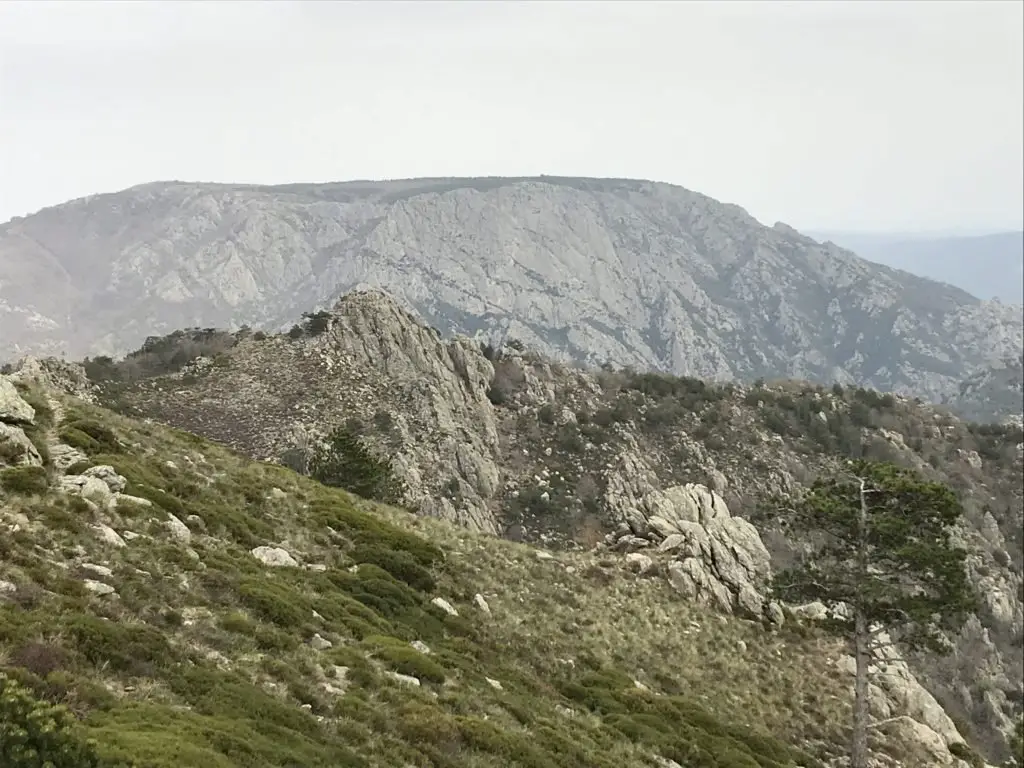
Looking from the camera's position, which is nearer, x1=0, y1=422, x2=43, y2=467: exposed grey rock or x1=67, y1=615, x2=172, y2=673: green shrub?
x1=67, y1=615, x2=172, y2=673: green shrub

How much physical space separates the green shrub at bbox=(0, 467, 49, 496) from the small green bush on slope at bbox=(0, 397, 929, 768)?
1.30 ft

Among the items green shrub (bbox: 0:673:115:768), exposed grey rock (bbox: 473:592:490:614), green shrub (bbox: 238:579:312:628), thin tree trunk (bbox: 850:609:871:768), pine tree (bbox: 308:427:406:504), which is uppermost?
green shrub (bbox: 0:673:115:768)

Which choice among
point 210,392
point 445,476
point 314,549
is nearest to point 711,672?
point 314,549

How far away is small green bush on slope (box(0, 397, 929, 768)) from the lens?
38.4 ft

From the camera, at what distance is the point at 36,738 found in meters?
7.85

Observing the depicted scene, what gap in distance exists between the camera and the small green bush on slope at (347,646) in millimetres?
11719

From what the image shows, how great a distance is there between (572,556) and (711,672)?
1119 centimetres

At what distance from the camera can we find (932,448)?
414 feet

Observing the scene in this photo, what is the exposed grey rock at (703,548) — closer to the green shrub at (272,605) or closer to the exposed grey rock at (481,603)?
the exposed grey rock at (481,603)

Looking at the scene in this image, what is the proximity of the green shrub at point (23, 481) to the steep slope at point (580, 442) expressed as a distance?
30.2 metres

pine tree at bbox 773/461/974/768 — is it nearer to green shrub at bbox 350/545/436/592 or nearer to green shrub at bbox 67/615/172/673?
green shrub at bbox 350/545/436/592

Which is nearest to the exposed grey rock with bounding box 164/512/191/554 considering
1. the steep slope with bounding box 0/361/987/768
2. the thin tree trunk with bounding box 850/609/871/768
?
the steep slope with bounding box 0/361/987/768

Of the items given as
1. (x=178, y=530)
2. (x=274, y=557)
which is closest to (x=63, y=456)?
(x=178, y=530)

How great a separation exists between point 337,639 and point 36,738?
33.0ft
